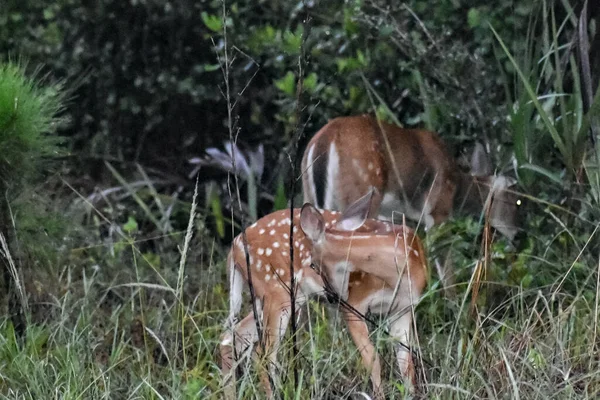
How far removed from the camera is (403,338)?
3750 mm

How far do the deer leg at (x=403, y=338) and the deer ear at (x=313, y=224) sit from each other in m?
0.38

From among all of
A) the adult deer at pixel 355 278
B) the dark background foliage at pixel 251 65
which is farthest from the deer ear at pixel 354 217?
the dark background foliage at pixel 251 65

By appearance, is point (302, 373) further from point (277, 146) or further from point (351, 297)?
point (277, 146)

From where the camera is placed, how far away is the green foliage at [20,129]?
13.7ft

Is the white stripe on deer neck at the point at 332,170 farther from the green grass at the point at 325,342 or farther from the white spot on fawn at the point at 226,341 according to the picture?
the white spot on fawn at the point at 226,341

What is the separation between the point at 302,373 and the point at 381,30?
7.97 feet

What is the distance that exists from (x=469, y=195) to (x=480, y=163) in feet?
1.50

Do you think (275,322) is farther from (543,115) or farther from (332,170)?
(332,170)

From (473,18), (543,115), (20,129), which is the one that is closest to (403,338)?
(543,115)

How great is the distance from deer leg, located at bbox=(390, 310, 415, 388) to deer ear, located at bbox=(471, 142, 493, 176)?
180 centimetres

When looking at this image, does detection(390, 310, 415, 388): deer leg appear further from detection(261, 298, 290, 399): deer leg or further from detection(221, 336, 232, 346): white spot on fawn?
detection(221, 336, 232, 346): white spot on fawn

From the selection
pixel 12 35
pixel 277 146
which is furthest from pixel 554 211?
pixel 12 35

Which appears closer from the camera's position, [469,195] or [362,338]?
[362,338]

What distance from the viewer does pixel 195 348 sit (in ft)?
14.2
